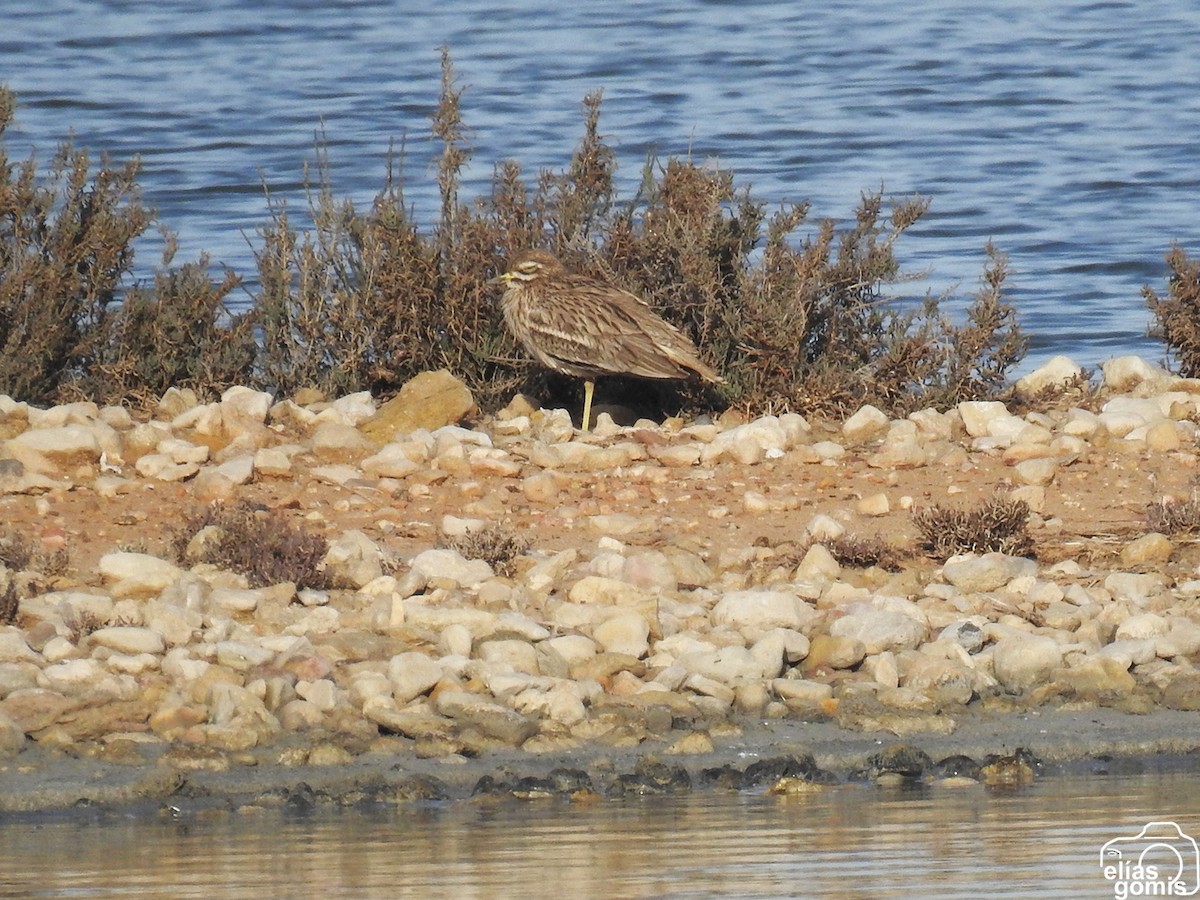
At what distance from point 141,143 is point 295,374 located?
10.2 metres

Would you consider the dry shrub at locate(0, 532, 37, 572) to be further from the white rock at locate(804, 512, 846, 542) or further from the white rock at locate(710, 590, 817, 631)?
the white rock at locate(804, 512, 846, 542)

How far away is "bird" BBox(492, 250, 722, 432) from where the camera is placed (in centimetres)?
1121

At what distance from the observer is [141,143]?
21.6 meters

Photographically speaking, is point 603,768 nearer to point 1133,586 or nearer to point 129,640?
point 129,640

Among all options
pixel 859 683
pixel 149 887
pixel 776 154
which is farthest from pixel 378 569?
pixel 776 154

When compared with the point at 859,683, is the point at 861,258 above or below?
above

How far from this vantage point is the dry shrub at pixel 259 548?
877 cm

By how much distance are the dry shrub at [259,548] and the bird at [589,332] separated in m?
2.36

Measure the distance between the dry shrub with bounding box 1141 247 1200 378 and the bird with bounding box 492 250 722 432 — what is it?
8.69ft

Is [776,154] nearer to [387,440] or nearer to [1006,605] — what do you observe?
[387,440]

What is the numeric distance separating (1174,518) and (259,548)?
3.70 meters

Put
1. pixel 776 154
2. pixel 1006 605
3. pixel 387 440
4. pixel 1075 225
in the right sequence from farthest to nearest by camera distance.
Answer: pixel 776 154, pixel 1075 225, pixel 387 440, pixel 1006 605

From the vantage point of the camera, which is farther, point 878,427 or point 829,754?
point 878,427

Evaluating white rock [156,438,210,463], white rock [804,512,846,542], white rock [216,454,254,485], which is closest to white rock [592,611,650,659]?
white rock [804,512,846,542]
